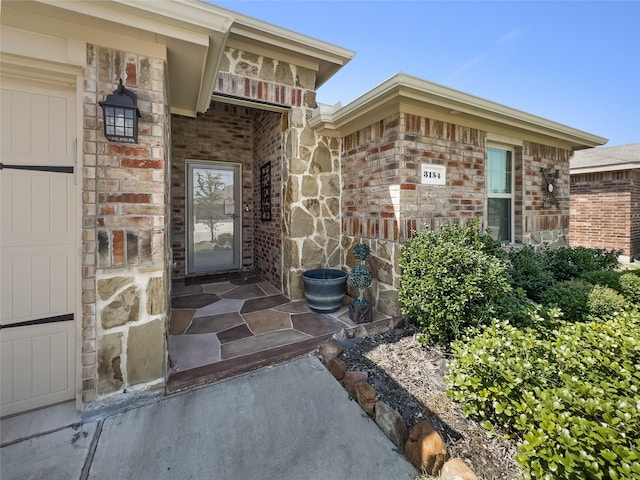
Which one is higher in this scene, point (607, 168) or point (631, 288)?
point (607, 168)

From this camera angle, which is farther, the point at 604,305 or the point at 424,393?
the point at 604,305

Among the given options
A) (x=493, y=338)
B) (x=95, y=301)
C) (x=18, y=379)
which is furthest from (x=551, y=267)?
(x=18, y=379)

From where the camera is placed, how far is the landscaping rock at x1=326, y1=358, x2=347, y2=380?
6.88ft

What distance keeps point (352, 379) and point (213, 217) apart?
4.19m

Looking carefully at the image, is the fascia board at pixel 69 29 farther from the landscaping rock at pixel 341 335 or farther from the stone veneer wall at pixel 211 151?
the stone veneer wall at pixel 211 151

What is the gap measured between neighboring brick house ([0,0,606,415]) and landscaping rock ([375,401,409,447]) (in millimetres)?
1508

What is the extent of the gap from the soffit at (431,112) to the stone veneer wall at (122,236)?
76.2 inches

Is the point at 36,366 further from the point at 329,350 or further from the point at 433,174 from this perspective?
the point at 433,174

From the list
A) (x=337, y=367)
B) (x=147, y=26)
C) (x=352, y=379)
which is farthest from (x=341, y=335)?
(x=147, y=26)

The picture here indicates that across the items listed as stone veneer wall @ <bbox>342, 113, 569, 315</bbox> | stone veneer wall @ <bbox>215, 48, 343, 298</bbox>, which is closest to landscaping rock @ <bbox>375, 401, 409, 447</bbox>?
stone veneer wall @ <bbox>342, 113, 569, 315</bbox>

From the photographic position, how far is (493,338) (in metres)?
1.79

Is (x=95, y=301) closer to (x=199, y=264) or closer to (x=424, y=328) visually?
(x=424, y=328)

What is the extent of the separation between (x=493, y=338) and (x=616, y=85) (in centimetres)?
820

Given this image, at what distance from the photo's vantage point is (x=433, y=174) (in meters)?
3.19
